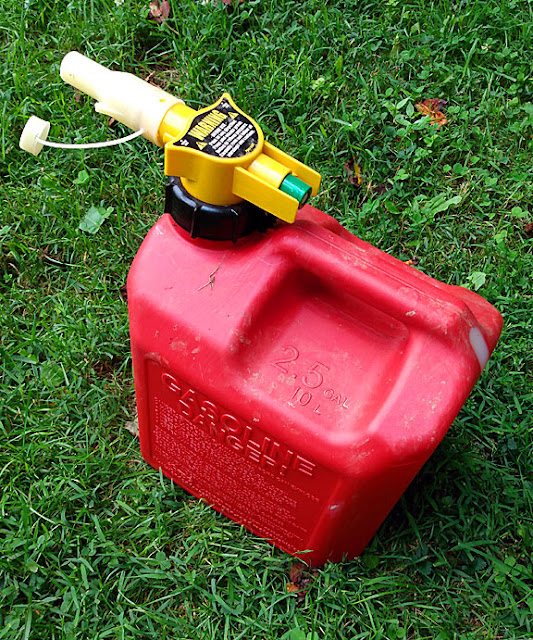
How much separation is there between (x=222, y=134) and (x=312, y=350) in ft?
1.30

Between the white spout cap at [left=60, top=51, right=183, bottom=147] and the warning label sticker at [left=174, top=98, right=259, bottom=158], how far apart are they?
8cm

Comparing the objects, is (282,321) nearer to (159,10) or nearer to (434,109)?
(434,109)

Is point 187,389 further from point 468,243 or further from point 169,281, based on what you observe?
point 468,243

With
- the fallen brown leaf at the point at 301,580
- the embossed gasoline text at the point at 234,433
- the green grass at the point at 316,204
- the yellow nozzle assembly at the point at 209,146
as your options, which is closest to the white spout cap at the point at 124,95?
the yellow nozzle assembly at the point at 209,146

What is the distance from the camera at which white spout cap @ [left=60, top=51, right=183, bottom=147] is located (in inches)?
46.3

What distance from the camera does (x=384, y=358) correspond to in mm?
1212

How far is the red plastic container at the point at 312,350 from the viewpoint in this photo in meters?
1.14

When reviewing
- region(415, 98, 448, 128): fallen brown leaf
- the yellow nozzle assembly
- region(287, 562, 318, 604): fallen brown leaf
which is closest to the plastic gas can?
the yellow nozzle assembly

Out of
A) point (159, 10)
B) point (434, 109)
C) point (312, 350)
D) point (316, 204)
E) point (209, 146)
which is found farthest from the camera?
point (159, 10)

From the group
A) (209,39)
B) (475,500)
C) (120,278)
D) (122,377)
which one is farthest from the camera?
(209,39)

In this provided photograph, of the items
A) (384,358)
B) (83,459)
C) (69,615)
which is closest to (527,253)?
(384,358)

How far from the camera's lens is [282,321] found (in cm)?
123

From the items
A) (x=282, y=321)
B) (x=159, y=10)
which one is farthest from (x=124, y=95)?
(x=159, y=10)

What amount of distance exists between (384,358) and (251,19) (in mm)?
1528
